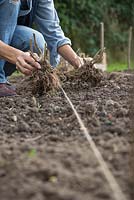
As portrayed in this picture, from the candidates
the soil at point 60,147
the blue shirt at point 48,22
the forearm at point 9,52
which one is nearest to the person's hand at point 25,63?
the forearm at point 9,52

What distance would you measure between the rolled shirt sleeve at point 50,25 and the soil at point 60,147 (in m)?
0.48

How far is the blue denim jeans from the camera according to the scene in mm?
3349

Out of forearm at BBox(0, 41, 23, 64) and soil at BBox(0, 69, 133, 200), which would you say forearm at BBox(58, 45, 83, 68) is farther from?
forearm at BBox(0, 41, 23, 64)

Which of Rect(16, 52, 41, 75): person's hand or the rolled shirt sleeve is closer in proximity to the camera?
Rect(16, 52, 41, 75): person's hand

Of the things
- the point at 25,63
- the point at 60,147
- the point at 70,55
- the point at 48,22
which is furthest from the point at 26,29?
the point at 60,147

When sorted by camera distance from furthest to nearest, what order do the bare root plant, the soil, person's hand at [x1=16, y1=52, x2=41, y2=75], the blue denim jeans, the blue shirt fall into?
1. the blue shirt
2. the blue denim jeans
3. the bare root plant
4. person's hand at [x1=16, y1=52, x2=41, y2=75]
5. the soil

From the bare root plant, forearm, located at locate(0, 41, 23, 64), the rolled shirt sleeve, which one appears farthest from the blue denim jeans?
forearm, located at locate(0, 41, 23, 64)

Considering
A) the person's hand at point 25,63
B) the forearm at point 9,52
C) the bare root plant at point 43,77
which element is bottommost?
the bare root plant at point 43,77

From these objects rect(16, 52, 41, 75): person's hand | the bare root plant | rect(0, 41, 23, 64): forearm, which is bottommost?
the bare root plant

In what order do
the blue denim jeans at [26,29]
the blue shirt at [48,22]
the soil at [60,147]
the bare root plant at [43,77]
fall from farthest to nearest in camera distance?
the blue shirt at [48,22] < the blue denim jeans at [26,29] < the bare root plant at [43,77] < the soil at [60,147]

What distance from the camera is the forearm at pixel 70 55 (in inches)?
135

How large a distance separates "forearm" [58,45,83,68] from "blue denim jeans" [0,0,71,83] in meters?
0.04

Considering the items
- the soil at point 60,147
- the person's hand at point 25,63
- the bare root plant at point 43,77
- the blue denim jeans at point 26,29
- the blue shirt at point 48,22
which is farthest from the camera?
the blue shirt at point 48,22

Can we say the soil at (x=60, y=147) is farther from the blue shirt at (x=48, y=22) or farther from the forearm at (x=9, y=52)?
the blue shirt at (x=48, y=22)
